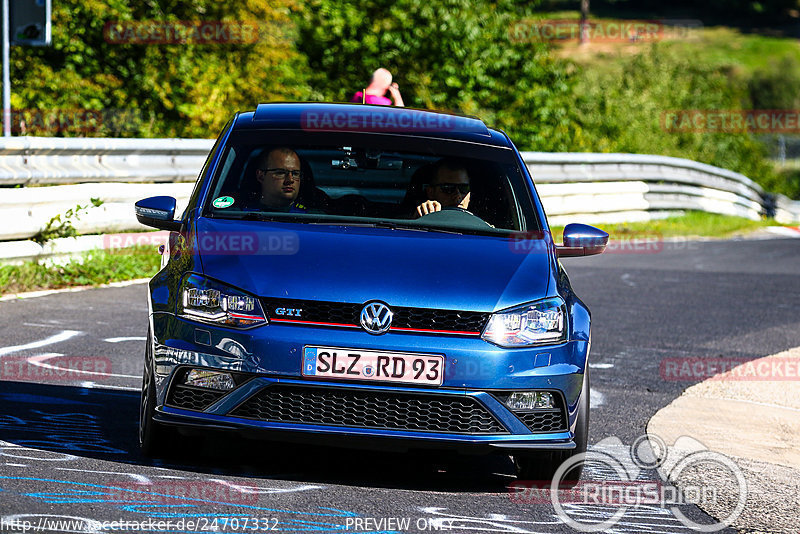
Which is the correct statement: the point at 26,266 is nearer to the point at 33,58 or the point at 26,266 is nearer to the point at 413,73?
the point at 33,58

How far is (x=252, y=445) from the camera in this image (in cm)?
580

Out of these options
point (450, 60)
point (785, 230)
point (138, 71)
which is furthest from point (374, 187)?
point (785, 230)

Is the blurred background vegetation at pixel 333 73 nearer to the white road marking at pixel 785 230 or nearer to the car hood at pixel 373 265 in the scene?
the white road marking at pixel 785 230

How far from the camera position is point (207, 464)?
5324mm

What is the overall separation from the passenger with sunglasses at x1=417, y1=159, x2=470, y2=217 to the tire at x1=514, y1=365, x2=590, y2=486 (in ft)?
3.79

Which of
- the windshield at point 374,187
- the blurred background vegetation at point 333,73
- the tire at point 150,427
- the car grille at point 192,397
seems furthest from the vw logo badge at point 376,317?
the blurred background vegetation at point 333,73

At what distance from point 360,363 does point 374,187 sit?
160 cm

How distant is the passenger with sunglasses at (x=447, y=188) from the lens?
19.9 feet

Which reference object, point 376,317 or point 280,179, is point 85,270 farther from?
point 376,317

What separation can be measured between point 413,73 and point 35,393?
1884 cm

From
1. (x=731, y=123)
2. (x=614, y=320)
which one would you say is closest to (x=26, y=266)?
(x=614, y=320)
